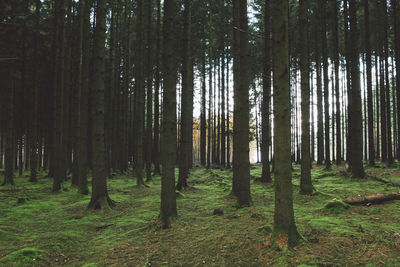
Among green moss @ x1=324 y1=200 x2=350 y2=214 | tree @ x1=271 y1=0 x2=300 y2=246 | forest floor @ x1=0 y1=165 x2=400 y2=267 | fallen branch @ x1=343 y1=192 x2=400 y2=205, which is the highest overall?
tree @ x1=271 y1=0 x2=300 y2=246

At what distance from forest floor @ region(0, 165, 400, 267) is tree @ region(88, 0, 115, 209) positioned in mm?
557

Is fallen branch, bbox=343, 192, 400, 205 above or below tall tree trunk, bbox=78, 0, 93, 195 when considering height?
below

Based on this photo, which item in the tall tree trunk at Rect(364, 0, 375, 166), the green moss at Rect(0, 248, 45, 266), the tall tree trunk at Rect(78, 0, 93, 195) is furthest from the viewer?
the tall tree trunk at Rect(364, 0, 375, 166)

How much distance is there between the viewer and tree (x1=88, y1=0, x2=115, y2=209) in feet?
26.5

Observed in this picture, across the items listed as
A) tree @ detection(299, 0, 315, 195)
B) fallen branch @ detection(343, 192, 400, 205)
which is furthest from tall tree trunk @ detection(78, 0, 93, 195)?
fallen branch @ detection(343, 192, 400, 205)

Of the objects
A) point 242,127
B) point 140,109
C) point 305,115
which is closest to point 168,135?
point 242,127

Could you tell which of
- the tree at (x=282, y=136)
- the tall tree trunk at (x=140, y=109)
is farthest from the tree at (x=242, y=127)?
the tall tree trunk at (x=140, y=109)

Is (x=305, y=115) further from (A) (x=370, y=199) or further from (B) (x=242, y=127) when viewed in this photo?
(A) (x=370, y=199)

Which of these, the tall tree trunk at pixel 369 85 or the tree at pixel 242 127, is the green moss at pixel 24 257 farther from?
the tall tree trunk at pixel 369 85

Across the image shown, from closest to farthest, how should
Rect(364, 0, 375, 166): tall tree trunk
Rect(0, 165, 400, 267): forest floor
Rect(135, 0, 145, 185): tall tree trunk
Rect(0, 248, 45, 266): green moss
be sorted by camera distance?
Rect(0, 165, 400, 267): forest floor
Rect(0, 248, 45, 266): green moss
Rect(135, 0, 145, 185): tall tree trunk
Rect(364, 0, 375, 166): tall tree trunk

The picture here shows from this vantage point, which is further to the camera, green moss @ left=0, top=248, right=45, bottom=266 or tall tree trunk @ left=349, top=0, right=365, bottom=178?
tall tree trunk @ left=349, top=0, right=365, bottom=178

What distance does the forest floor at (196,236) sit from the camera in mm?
4051

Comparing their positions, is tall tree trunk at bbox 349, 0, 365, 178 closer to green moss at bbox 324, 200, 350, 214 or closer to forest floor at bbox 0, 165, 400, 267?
forest floor at bbox 0, 165, 400, 267

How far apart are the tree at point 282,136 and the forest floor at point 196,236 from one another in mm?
373
